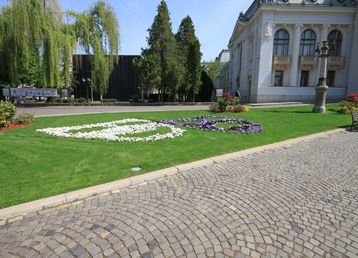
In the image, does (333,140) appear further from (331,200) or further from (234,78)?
(234,78)

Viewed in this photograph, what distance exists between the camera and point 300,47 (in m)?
34.6

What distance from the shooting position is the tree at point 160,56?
31500 mm

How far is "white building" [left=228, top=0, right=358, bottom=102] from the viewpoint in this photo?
32781 millimetres

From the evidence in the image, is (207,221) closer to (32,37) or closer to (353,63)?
(32,37)

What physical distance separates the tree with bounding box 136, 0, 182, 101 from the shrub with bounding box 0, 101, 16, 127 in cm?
2116

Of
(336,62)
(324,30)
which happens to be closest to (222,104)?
(324,30)

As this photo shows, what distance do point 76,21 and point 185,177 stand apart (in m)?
30.6

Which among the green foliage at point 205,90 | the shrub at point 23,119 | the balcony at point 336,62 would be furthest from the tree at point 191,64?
the shrub at point 23,119

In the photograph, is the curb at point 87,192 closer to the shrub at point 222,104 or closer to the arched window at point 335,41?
the shrub at point 222,104


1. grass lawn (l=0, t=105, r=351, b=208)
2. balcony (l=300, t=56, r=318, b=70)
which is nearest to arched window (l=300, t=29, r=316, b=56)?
balcony (l=300, t=56, r=318, b=70)

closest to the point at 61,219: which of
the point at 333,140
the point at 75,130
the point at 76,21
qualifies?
the point at 75,130

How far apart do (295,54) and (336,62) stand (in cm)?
598

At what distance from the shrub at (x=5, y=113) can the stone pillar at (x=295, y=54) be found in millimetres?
34027

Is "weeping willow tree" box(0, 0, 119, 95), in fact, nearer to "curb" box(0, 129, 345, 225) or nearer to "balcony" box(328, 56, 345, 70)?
"curb" box(0, 129, 345, 225)
